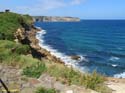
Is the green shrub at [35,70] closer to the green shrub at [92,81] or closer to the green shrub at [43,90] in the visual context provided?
the green shrub at [43,90]

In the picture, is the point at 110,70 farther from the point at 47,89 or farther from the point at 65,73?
the point at 47,89

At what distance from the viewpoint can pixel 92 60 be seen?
46.7 meters

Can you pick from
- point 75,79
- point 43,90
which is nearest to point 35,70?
point 75,79

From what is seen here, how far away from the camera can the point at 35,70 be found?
14805mm

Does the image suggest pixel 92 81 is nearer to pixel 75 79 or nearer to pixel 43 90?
pixel 75 79

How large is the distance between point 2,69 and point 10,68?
20.7 inches

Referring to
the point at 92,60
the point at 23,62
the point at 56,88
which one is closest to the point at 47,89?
the point at 56,88

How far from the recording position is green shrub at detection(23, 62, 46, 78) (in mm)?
14336

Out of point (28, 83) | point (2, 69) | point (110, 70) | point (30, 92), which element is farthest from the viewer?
point (110, 70)

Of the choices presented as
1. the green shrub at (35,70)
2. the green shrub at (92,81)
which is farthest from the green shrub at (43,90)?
the green shrub at (92,81)

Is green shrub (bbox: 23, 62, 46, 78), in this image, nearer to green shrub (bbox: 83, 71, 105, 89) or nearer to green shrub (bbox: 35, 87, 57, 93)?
green shrub (bbox: 35, 87, 57, 93)

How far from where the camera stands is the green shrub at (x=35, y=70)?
1434 cm

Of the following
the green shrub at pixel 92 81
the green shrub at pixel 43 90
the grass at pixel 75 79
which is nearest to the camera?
the green shrub at pixel 43 90

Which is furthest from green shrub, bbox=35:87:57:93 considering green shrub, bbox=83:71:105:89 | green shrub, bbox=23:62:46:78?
green shrub, bbox=83:71:105:89
